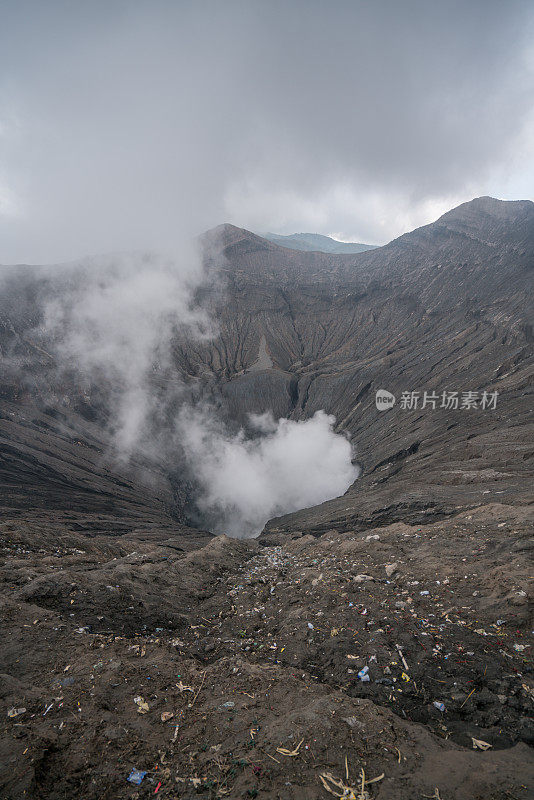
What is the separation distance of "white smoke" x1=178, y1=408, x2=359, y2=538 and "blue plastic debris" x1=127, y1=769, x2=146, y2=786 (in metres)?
37.4

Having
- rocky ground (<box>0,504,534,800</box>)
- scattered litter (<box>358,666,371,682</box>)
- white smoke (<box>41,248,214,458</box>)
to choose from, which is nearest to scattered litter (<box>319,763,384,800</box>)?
rocky ground (<box>0,504,534,800</box>)

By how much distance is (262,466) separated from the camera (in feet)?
178

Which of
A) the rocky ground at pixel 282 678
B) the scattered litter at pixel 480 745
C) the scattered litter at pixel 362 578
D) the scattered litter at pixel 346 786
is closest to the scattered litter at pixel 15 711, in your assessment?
the rocky ground at pixel 282 678

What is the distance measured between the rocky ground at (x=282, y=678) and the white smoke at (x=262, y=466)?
1210 inches

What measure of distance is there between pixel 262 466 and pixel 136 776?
166 ft

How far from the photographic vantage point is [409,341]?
56.8 m

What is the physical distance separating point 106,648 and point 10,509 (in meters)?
22.3

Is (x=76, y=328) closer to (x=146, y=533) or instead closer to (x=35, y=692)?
(x=146, y=533)

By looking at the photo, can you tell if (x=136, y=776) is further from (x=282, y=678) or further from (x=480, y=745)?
(x=480, y=745)

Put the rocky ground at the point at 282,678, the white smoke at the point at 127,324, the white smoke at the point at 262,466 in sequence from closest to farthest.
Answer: the rocky ground at the point at 282,678 → the white smoke at the point at 262,466 → the white smoke at the point at 127,324

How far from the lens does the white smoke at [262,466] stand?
150ft

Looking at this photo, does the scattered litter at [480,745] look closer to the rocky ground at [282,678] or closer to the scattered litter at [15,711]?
the rocky ground at [282,678]

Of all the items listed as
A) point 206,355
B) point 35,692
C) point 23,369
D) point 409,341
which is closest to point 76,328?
point 23,369

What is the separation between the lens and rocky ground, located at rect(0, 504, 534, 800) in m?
3.98
